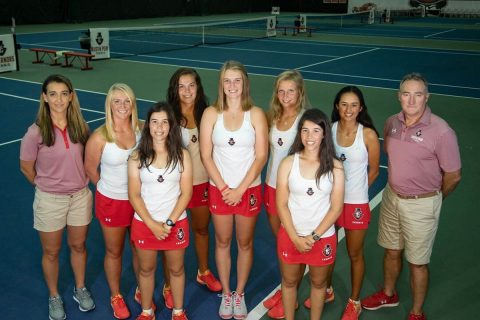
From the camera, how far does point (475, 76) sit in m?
15.6

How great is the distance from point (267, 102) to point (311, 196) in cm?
844

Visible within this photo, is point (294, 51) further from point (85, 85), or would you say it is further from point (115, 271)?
point (115, 271)

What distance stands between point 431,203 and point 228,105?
1759 mm

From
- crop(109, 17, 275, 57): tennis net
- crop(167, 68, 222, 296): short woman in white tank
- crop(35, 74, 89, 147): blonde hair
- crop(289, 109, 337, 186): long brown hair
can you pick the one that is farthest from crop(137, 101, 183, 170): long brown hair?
crop(109, 17, 275, 57): tennis net

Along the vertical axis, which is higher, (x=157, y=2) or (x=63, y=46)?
(x=157, y=2)

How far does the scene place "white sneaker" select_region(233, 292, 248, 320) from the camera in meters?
4.32

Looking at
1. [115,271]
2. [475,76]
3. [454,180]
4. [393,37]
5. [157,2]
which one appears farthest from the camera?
[157,2]

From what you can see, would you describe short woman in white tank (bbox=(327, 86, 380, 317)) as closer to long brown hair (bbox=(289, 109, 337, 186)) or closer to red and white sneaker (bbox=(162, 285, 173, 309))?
long brown hair (bbox=(289, 109, 337, 186))

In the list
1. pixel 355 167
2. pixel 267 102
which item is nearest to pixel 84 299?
pixel 355 167

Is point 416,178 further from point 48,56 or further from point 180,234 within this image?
point 48,56

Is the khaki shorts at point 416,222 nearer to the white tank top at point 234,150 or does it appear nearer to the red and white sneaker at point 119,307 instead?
the white tank top at point 234,150

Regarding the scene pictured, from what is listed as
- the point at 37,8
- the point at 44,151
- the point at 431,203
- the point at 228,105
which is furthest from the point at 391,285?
the point at 37,8

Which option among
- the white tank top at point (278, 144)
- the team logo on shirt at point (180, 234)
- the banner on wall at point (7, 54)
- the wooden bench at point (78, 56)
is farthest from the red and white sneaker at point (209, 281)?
the banner on wall at point (7, 54)

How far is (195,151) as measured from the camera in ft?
14.4
